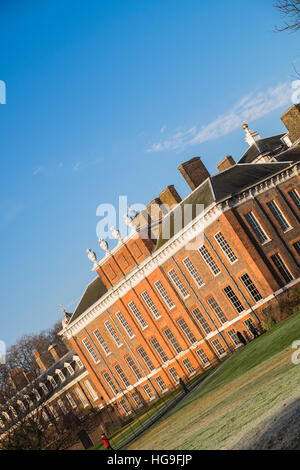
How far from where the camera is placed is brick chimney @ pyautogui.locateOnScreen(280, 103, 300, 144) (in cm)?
4841

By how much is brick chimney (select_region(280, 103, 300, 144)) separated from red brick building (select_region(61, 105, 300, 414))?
95mm

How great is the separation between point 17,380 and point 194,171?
158ft

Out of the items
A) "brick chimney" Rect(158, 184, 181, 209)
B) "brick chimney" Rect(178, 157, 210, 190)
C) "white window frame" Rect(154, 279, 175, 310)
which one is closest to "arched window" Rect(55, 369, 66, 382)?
"white window frame" Rect(154, 279, 175, 310)

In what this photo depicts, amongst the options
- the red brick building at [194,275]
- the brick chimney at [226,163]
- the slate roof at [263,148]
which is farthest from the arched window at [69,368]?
the slate roof at [263,148]

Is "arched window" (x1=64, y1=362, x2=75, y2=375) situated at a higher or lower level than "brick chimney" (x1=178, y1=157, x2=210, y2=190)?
lower

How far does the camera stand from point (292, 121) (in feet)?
161

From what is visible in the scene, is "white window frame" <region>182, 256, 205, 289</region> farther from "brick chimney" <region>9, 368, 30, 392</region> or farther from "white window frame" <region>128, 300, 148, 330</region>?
"brick chimney" <region>9, 368, 30, 392</region>

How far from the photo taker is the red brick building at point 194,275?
38.5 metres

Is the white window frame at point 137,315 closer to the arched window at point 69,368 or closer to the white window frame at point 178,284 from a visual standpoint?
the white window frame at point 178,284

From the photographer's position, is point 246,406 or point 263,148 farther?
point 263,148

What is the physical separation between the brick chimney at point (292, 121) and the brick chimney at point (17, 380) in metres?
48.4

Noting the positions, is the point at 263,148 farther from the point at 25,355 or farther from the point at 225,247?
the point at 25,355

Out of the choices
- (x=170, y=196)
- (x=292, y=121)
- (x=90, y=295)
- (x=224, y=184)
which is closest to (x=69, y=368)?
(x=90, y=295)

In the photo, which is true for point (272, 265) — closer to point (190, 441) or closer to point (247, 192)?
point (247, 192)
